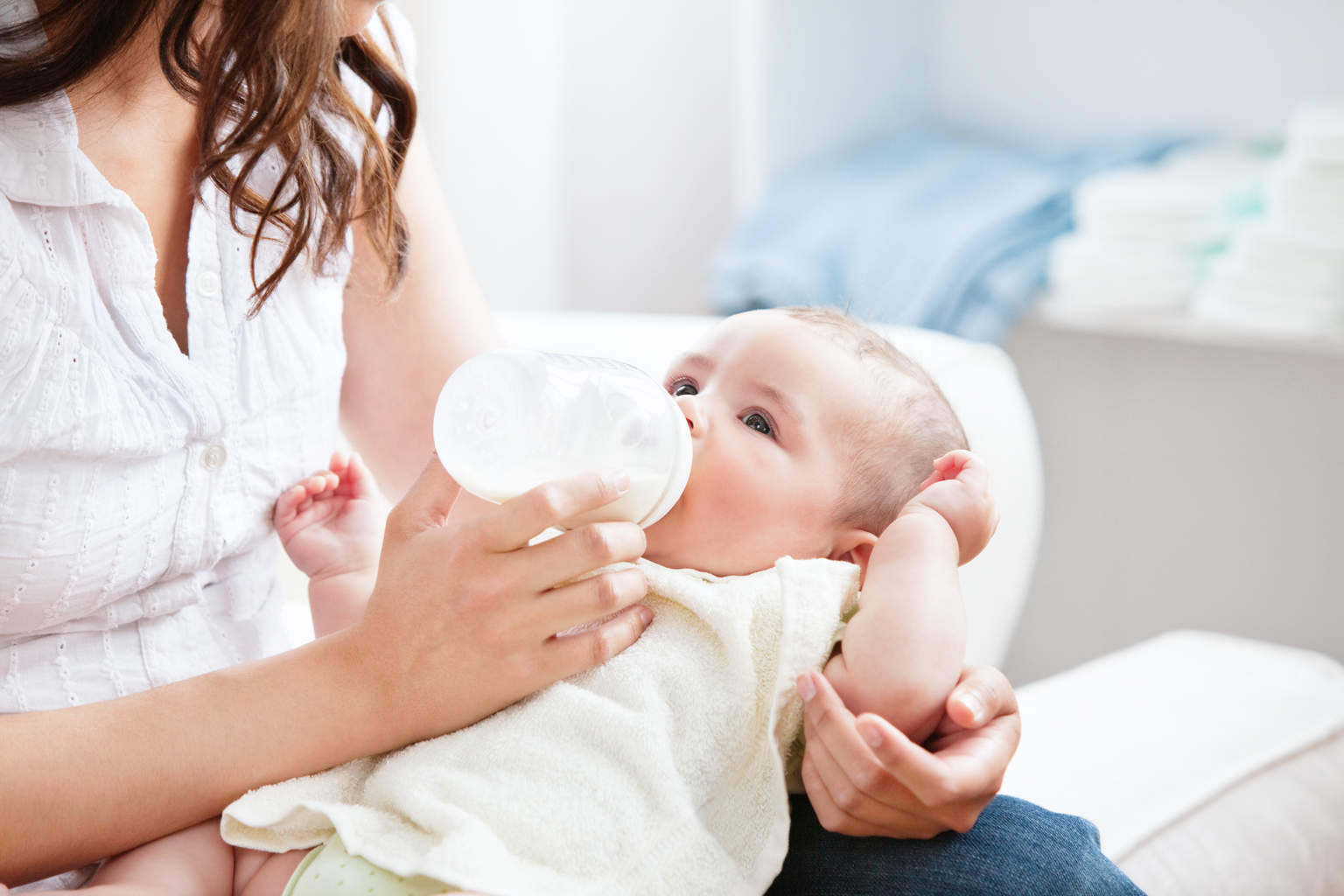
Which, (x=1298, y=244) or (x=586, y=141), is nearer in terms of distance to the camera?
(x=1298, y=244)

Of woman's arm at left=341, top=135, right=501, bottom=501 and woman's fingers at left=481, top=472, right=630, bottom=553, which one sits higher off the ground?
woman's fingers at left=481, top=472, right=630, bottom=553

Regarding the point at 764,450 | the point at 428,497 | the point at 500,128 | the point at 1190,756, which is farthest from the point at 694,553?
the point at 500,128

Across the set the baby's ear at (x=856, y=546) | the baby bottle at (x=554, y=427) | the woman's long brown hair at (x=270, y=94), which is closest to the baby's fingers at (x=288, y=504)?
the woman's long brown hair at (x=270, y=94)

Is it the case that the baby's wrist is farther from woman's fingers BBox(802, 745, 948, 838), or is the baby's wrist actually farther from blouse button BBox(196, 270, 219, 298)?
woman's fingers BBox(802, 745, 948, 838)

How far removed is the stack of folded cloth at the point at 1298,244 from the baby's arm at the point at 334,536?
1.24 meters

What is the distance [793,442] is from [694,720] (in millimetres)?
214

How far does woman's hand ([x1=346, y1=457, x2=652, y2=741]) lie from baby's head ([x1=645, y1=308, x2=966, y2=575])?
10cm

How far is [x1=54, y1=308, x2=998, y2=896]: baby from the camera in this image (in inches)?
29.5

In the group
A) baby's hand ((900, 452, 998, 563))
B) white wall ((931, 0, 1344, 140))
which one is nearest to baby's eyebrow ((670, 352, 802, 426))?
baby's hand ((900, 452, 998, 563))

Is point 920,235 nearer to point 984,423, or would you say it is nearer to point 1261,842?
point 984,423

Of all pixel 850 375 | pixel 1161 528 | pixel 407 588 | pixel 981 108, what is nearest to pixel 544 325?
pixel 850 375

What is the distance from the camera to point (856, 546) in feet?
3.03

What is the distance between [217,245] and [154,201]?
5 cm

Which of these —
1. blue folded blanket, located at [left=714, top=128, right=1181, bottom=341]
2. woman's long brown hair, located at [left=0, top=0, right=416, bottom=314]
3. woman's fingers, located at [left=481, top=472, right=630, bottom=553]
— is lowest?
blue folded blanket, located at [left=714, top=128, right=1181, bottom=341]
